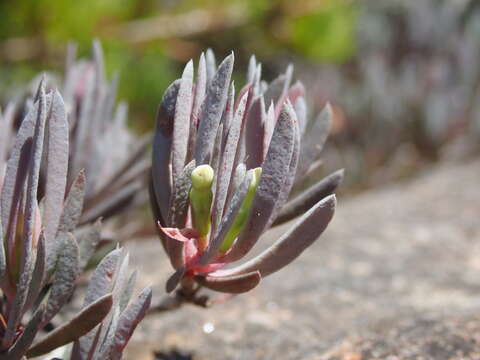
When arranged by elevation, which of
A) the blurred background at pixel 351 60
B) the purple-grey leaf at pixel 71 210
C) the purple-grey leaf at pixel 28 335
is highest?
the purple-grey leaf at pixel 71 210

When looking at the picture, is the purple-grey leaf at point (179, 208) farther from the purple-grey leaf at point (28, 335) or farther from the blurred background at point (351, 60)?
the blurred background at point (351, 60)

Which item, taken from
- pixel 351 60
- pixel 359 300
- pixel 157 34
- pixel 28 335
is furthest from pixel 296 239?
pixel 351 60

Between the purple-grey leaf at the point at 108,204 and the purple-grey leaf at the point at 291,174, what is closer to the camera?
the purple-grey leaf at the point at 291,174

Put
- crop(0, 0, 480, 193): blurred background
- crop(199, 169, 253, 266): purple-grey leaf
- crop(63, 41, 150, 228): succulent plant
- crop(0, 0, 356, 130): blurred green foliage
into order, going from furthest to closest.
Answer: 1. crop(0, 0, 480, 193): blurred background
2. crop(0, 0, 356, 130): blurred green foliage
3. crop(63, 41, 150, 228): succulent plant
4. crop(199, 169, 253, 266): purple-grey leaf

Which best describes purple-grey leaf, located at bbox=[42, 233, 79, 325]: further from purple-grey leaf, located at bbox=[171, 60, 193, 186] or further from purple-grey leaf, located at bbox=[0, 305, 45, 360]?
purple-grey leaf, located at bbox=[171, 60, 193, 186]

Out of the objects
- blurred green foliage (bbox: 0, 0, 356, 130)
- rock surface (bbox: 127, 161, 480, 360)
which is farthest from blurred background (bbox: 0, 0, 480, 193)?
rock surface (bbox: 127, 161, 480, 360)

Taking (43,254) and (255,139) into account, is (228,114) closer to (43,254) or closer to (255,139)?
(255,139)

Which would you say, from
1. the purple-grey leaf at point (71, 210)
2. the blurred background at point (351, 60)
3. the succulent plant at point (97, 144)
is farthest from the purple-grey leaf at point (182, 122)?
the blurred background at point (351, 60)
